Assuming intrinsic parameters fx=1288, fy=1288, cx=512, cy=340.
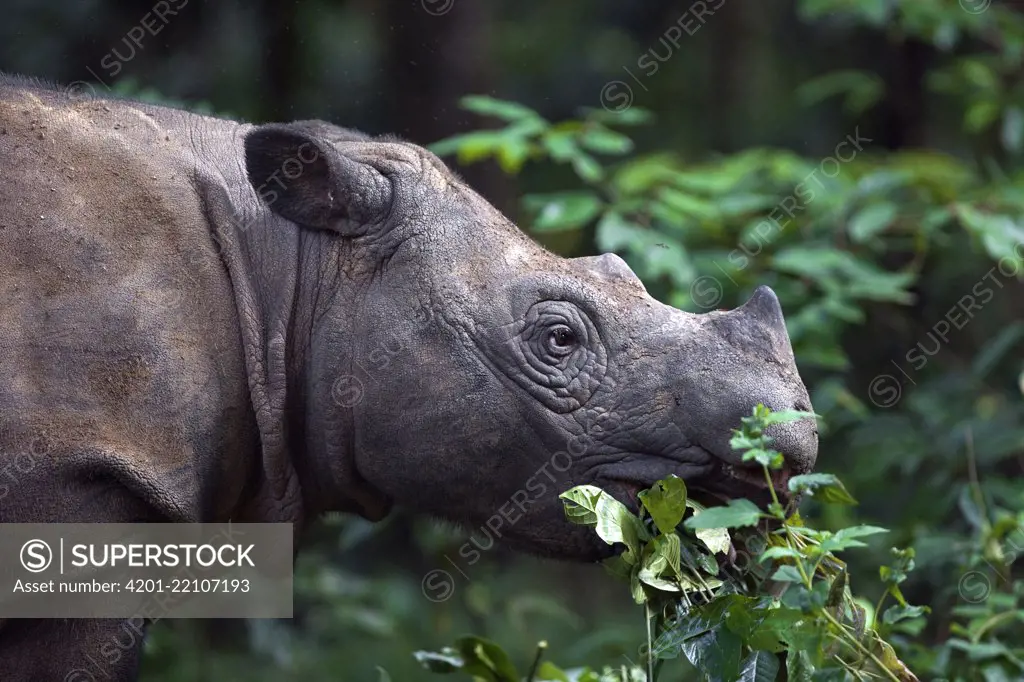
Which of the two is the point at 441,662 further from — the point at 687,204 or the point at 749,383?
the point at 687,204

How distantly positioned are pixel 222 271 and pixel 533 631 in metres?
4.21

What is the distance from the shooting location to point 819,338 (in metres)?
6.14

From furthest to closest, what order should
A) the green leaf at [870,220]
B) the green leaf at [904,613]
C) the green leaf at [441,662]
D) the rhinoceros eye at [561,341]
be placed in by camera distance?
1. the green leaf at [870,220]
2. the green leaf at [441,662]
3. the rhinoceros eye at [561,341]
4. the green leaf at [904,613]

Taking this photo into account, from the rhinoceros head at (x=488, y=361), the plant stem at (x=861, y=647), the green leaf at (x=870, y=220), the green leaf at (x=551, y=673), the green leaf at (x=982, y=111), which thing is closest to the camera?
the plant stem at (x=861, y=647)

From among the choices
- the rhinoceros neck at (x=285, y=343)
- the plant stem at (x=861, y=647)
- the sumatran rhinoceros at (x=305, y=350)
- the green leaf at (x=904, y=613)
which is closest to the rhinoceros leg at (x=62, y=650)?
the sumatran rhinoceros at (x=305, y=350)

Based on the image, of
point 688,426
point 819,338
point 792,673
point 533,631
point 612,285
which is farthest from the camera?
point 533,631

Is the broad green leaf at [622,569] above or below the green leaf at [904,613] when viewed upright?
below

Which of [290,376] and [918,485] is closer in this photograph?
[290,376]

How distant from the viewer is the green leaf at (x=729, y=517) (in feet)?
9.96

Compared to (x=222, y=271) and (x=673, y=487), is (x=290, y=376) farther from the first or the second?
(x=673, y=487)

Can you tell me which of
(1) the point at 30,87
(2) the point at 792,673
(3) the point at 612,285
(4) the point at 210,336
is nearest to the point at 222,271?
(4) the point at 210,336

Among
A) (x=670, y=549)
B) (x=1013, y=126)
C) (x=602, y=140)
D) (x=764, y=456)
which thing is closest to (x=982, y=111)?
(x=1013, y=126)

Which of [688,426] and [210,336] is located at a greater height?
[688,426]

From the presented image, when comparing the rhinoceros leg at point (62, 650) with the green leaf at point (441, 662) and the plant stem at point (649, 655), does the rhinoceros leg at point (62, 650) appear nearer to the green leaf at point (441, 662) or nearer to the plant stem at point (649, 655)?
the green leaf at point (441, 662)
